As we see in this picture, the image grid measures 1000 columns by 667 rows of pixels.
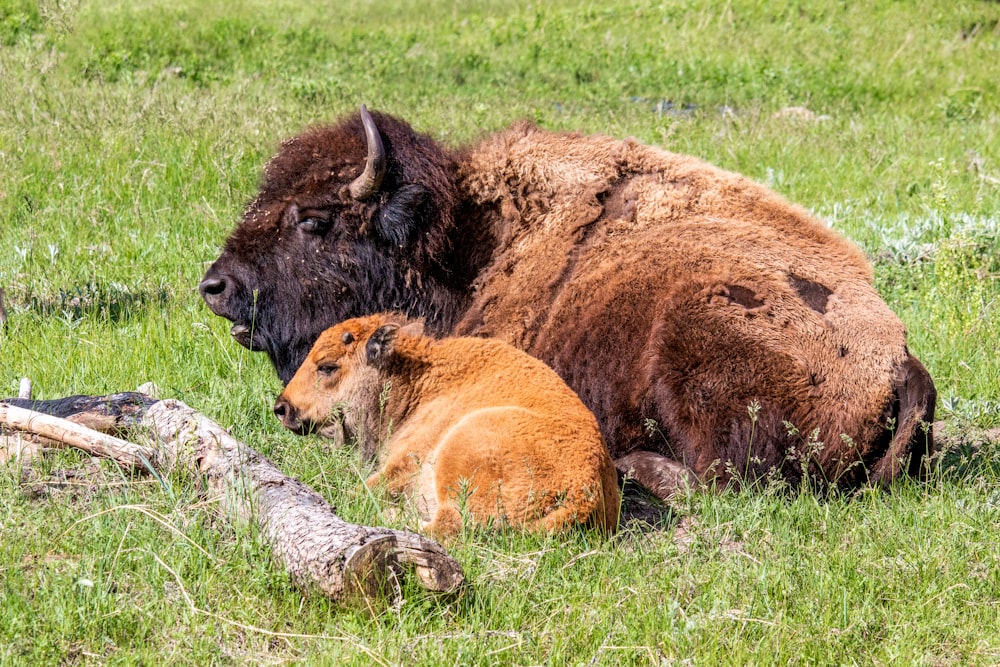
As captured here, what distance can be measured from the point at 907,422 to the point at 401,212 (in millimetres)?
2487

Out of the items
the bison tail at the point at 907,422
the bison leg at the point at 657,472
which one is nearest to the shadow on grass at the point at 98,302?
the bison leg at the point at 657,472

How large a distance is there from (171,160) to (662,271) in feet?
17.2

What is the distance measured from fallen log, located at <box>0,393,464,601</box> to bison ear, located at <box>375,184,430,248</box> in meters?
1.49

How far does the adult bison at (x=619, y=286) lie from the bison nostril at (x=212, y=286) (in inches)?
0.5

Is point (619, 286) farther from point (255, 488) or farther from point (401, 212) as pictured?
point (255, 488)

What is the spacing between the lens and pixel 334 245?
555 centimetres

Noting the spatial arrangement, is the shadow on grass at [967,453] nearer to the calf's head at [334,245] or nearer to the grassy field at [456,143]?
the grassy field at [456,143]

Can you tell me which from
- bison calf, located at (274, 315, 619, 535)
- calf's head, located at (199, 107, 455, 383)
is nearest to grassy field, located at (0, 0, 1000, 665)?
bison calf, located at (274, 315, 619, 535)

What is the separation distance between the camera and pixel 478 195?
5.66 metres

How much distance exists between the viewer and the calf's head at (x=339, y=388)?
4652 millimetres

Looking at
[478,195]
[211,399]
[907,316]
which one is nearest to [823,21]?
[907,316]

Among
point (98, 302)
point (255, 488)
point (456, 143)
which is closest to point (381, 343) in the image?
point (255, 488)

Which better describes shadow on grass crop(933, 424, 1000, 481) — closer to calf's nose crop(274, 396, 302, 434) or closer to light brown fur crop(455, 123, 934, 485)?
light brown fur crop(455, 123, 934, 485)

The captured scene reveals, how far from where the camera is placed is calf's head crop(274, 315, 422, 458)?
15.3 ft
